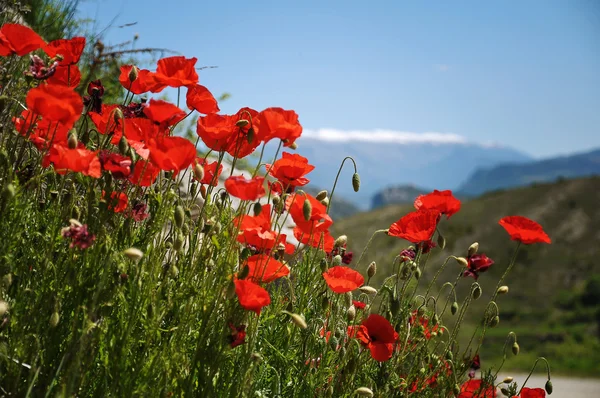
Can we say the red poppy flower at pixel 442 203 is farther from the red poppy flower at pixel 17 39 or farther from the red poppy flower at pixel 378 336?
the red poppy flower at pixel 17 39

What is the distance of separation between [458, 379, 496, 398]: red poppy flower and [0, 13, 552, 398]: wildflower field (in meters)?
0.05

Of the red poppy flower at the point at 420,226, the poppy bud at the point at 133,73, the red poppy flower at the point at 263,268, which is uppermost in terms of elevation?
the poppy bud at the point at 133,73

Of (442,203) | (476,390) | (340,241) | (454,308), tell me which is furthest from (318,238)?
(476,390)

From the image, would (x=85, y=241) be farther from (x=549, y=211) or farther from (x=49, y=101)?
(x=549, y=211)

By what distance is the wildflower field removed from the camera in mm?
1926

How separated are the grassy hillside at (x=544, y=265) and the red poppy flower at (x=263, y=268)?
43.6m

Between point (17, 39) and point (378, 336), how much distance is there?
2.06 metres

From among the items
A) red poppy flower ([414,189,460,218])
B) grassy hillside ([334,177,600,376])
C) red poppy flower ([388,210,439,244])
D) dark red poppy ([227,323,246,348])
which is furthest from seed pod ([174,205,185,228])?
grassy hillside ([334,177,600,376])

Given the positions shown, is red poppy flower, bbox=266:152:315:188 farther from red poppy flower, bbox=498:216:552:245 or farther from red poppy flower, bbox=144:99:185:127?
red poppy flower, bbox=498:216:552:245

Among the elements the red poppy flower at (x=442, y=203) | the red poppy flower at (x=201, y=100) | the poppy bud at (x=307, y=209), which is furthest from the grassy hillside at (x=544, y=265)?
the poppy bud at (x=307, y=209)

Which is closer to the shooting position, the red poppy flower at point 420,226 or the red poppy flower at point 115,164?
the red poppy flower at point 115,164

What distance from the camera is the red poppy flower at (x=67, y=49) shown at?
8.16 feet

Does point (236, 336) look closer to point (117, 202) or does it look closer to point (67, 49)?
point (117, 202)

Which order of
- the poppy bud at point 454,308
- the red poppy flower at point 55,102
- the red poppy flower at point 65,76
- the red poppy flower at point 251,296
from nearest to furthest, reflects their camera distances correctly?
the red poppy flower at point 251,296, the red poppy flower at point 55,102, the red poppy flower at point 65,76, the poppy bud at point 454,308
